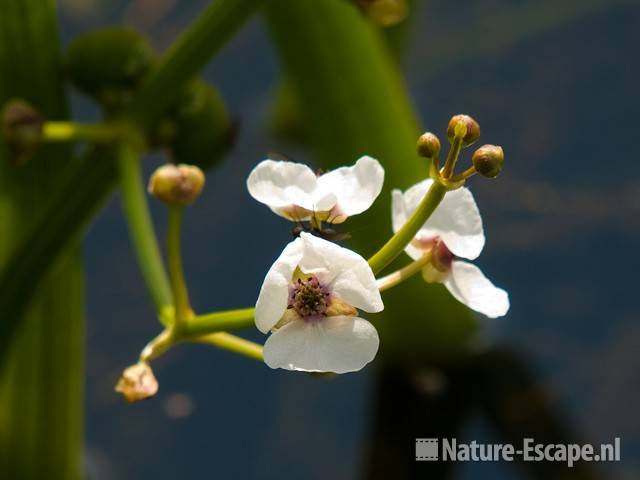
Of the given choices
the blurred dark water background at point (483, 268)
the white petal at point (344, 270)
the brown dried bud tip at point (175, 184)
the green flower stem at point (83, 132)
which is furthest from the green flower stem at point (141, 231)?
the blurred dark water background at point (483, 268)

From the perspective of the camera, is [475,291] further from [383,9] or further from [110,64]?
[110,64]

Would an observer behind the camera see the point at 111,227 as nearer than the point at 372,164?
No

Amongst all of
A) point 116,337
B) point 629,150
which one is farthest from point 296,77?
point 629,150

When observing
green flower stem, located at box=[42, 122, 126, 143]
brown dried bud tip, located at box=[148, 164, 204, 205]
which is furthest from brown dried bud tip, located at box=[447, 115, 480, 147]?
green flower stem, located at box=[42, 122, 126, 143]

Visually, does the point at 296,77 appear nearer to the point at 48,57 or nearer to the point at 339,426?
the point at 48,57

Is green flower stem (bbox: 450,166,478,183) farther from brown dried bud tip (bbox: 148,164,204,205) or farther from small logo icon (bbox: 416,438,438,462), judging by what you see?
small logo icon (bbox: 416,438,438,462)
